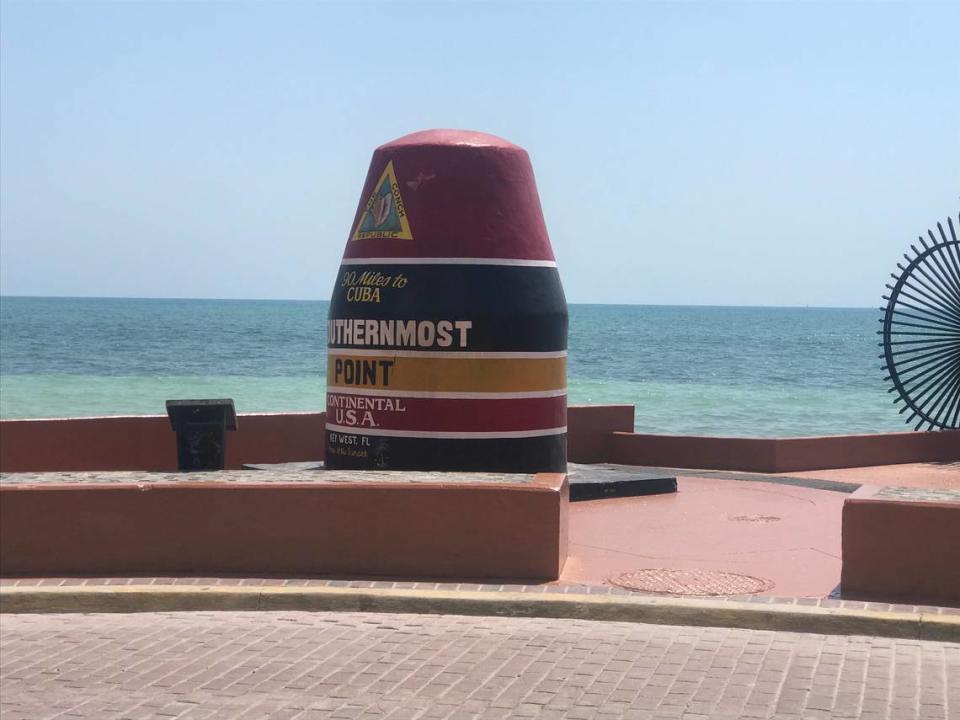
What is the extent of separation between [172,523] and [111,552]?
503 mm

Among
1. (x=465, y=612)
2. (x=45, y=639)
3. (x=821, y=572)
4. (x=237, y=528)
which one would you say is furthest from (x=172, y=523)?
(x=821, y=572)

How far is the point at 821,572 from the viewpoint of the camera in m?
10.9

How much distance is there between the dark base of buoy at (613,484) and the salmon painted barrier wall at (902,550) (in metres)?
5.16

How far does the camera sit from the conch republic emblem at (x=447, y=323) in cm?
1229

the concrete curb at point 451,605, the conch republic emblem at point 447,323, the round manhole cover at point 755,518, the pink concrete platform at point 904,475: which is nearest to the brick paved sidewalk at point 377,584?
the concrete curb at point 451,605

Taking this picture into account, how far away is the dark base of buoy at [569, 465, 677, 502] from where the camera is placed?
14789mm

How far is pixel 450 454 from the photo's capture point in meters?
12.3

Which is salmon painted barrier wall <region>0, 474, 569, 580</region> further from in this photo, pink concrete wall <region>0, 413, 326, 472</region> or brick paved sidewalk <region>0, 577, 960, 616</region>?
pink concrete wall <region>0, 413, 326, 472</region>

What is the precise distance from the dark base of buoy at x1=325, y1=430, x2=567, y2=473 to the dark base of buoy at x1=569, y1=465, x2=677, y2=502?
6.59 feet

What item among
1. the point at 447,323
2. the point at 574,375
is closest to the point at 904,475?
the point at 447,323

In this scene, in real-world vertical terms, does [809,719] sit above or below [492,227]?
below

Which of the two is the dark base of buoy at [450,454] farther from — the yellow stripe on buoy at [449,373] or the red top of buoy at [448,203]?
the red top of buoy at [448,203]

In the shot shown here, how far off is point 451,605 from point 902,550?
3.14 m

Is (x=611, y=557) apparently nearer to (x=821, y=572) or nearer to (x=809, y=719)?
(x=821, y=572)
